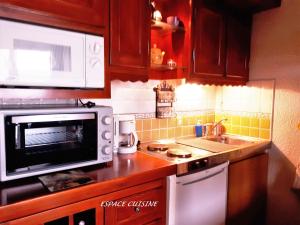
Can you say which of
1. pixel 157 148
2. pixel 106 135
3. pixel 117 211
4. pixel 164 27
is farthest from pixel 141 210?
pixel 164 27

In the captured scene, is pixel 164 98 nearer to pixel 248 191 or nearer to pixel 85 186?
pixel 248 191

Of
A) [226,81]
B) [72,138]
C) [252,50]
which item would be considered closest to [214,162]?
[226,81]

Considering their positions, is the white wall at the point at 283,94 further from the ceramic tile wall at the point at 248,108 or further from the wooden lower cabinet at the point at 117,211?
the wooden lower cabinet at the point at 117,211

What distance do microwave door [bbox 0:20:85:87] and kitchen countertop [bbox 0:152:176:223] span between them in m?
0.46

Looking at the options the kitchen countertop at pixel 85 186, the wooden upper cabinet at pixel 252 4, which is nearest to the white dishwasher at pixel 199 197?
the kitchen countertop at pixel 85 186

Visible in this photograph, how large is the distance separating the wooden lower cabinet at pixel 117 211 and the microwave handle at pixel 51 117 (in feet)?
1.34

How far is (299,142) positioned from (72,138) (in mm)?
1808

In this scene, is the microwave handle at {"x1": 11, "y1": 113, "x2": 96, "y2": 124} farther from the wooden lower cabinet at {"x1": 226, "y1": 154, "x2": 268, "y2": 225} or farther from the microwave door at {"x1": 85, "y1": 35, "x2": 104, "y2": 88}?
the wooden lower cabinet at {"x1": 226, "y1": 154, "x2": 268, "y2": 225}

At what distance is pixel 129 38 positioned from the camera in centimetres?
145

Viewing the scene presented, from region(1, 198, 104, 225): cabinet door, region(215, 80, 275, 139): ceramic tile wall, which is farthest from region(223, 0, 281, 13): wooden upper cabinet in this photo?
region(1, 198, 104, 225): cabinet door

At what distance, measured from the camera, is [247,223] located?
1996 millimetres

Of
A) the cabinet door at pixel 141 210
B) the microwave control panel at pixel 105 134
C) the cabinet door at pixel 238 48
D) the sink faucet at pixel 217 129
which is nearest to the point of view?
the cabinet door at pixel 141 210

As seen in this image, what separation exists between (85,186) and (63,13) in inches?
32.8

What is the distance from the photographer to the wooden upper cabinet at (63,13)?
102 centimetres
